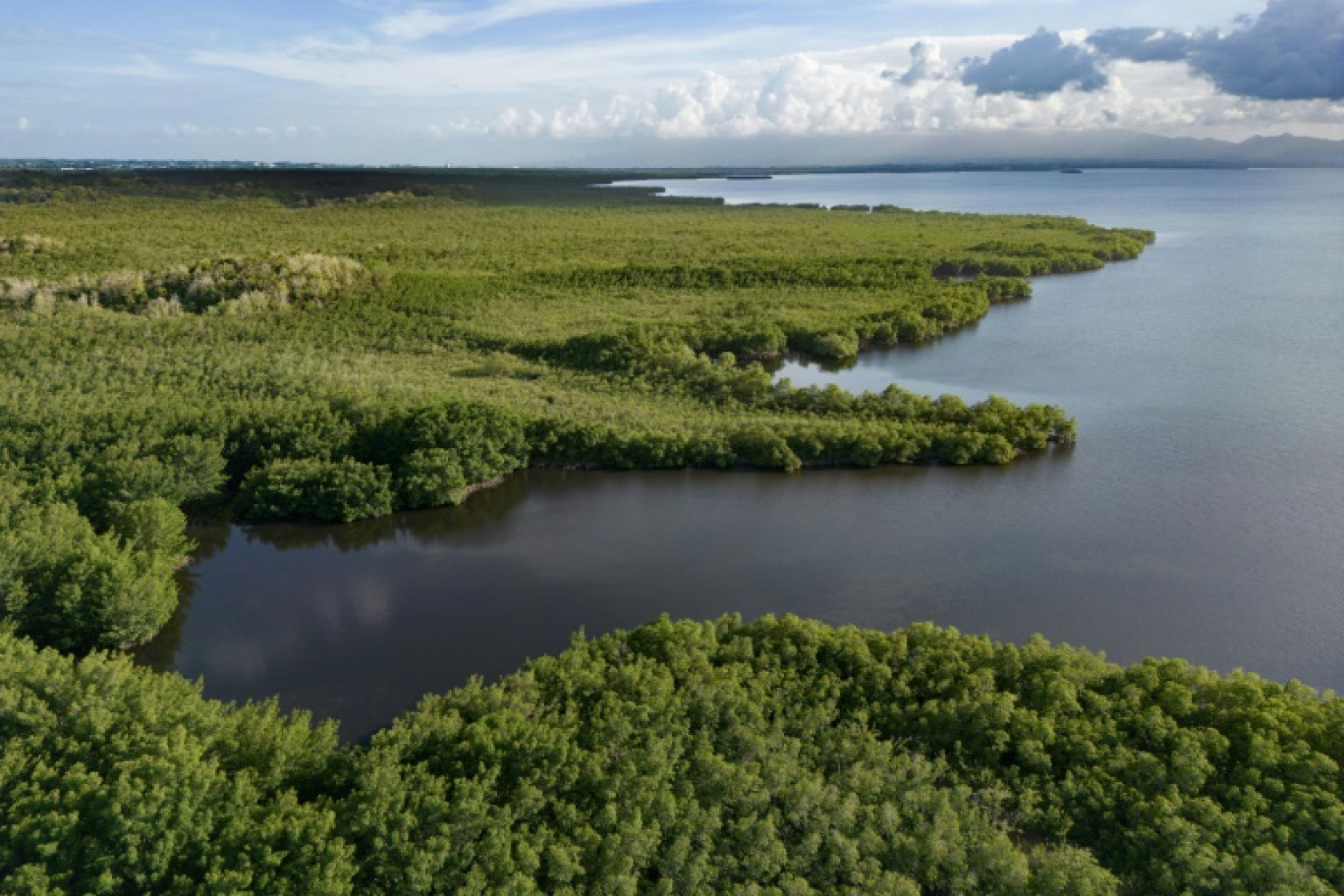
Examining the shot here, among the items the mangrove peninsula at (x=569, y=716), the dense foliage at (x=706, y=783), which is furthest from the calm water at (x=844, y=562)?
the dense foliage at (x=706, y=783)

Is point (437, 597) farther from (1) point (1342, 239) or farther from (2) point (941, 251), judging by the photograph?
(1) point (1342, 239)

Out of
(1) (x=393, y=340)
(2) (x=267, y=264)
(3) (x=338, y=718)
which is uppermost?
(2) (x=267, y=264)

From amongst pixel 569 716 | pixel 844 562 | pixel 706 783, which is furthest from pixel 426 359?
pixel 706 783

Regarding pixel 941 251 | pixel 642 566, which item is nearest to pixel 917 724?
pixel 642 566

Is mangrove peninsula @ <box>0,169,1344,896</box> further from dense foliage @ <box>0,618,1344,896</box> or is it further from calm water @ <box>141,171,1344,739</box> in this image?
calm water @ <box>141,171,1344,739</box>

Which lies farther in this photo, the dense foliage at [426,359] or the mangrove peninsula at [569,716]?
the dense foliage at [426,359]

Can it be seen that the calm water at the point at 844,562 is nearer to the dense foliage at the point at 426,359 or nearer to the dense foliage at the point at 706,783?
the dense foliage at the point at 426,359

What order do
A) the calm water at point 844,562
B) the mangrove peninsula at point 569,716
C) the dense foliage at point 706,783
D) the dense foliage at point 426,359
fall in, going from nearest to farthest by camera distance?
the dense foliage at point 706,783, the mangrove peninsula at point 569,716, the calm water at point 844,562, the dense foliage at point 426,359
